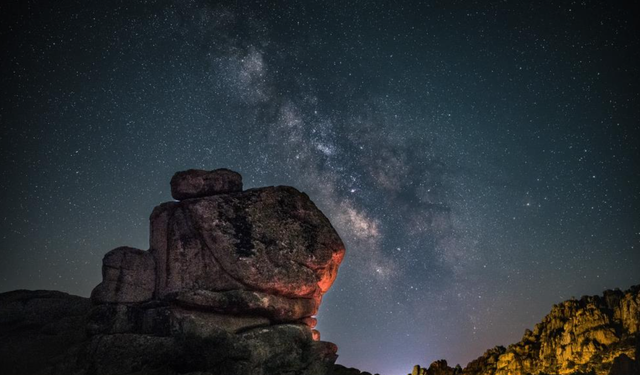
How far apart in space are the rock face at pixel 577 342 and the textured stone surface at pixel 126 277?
36.9 meters

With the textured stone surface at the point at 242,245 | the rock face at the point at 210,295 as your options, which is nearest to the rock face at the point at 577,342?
the rock face at the point at 210,295

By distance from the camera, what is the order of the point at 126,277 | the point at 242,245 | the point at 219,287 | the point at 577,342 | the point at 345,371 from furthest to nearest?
the point at 577,342 < the point at 345,371 < the point at 242,245 < the point at 219,287 < the point at 126,277

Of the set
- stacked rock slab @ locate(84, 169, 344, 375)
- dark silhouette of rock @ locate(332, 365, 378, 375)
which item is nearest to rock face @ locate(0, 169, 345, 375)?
stacked rock slab @ locate(84, 169, 344, 375)

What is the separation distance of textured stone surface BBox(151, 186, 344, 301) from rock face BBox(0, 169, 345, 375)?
0.08 m

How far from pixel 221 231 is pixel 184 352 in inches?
327

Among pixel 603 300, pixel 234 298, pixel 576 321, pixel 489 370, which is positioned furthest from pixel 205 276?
pixel 603 300

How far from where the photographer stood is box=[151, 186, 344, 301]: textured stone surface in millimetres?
26156

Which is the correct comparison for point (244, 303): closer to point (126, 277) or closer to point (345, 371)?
point (126, 277)

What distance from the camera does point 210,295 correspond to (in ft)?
80.0

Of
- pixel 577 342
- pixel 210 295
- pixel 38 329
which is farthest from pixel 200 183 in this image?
pixel 577 342

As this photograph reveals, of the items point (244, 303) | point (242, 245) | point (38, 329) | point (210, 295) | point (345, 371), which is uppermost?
point (242, 245)

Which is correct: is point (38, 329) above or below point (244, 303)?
below

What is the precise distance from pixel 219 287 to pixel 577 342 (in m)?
49.3

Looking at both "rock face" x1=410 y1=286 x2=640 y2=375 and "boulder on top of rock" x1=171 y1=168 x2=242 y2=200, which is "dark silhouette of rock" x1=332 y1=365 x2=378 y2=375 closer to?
"boulder on top of rock" x1=171 y1=168 x2=242 y2=200
